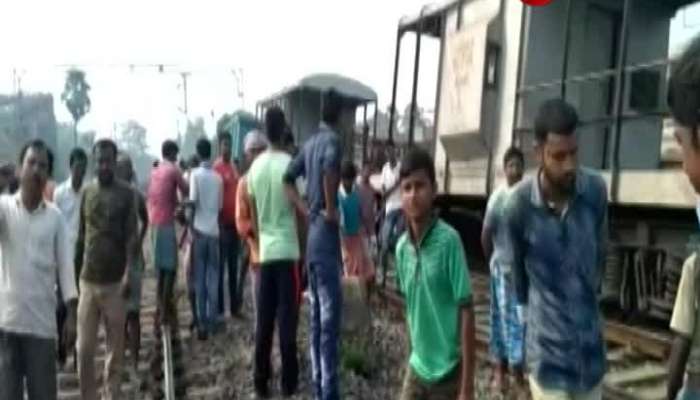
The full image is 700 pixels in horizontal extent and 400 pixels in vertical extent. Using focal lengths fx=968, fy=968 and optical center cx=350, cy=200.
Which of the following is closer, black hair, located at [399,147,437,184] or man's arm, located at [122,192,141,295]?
black hair, located at [399,147,437,184]

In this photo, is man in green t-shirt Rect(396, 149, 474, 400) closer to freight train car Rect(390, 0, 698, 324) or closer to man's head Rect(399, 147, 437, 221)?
man's head Rect(399, 147, 437, 221)

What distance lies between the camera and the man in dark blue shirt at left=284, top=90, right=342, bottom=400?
609 centimetres

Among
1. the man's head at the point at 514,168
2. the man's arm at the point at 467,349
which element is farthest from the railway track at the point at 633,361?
the man's arm at the point at 467,349

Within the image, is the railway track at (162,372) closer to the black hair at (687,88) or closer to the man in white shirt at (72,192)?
the man in white shirt at (72,192)

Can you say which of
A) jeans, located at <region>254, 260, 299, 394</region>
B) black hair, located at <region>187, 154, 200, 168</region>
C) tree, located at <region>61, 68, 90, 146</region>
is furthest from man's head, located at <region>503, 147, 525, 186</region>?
tree, located at <region>61, 68, 90, 146</region>

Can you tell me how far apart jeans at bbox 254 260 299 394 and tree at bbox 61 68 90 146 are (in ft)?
311

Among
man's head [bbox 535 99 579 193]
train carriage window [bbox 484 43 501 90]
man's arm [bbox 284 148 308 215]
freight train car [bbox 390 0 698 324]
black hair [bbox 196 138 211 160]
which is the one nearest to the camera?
man's head [bbox 535 99 579 193]

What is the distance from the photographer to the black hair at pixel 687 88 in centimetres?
202

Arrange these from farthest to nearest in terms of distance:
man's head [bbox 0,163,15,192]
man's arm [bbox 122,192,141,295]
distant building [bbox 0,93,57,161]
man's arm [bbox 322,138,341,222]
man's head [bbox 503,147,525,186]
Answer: distant building [bbox 0,93,57,161], man's head [bbox 0,163,15,192], man's arm [bbox 122,192,141,295], man's head [bbox 503,147,525,186], man's arm [bbox 322,138,341,222]

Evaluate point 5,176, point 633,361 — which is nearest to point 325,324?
point 633,361

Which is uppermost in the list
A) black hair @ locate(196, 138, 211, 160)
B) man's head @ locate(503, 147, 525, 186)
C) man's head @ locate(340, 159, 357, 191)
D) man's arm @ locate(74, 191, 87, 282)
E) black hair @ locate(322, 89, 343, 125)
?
black hair @ locate(322, 89, 343, 125)

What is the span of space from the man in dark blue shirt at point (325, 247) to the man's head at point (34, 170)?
5.47ft

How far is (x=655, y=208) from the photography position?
8.76 metres

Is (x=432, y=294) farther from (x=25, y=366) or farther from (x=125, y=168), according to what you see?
(x=125, y=168)
